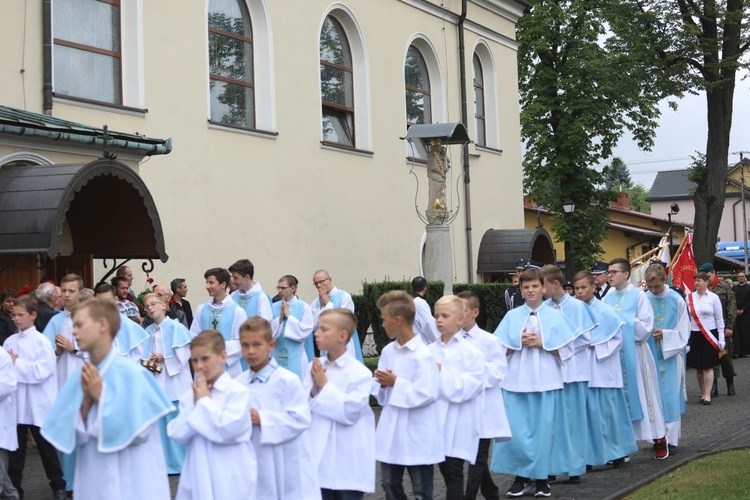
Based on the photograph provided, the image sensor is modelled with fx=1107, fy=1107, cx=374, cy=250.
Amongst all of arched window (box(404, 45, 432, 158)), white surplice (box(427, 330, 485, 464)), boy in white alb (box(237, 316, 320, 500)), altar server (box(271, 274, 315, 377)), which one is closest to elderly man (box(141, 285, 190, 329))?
altar server (box(271, 274, 315, 377))

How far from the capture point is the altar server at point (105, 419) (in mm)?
5695

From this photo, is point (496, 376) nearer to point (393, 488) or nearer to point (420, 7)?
point (393, 488)

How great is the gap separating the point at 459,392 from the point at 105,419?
2.80m

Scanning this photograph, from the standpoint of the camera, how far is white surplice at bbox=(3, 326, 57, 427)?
9.30m

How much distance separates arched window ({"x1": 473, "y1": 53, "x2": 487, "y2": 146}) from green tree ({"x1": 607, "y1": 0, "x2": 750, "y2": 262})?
3.55 meters

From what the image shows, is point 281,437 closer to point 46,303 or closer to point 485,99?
point 46,303

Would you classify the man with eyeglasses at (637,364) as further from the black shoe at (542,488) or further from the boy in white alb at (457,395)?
the boy in white alb at (457,395)

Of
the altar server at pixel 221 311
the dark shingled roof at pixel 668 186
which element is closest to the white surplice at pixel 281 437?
the altar server at pixel 221 311

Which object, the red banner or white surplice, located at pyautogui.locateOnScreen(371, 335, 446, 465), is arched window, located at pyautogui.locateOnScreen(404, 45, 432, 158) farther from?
white surplice, located at pyautogui.locateOnScreen(371, 335, 446, 465)

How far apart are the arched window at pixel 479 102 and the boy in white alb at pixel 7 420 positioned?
2037cm

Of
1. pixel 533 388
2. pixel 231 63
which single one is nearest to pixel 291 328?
pixel 533 388

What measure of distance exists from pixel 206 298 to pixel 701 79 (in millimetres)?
15237

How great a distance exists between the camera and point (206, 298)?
17.7 meters

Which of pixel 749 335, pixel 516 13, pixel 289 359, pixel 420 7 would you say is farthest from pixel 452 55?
pixel 289 359
